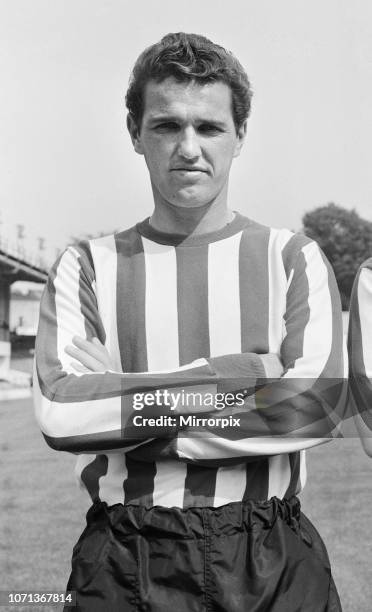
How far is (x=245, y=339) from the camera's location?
121 centimetres

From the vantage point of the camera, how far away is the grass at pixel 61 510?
8.89ft

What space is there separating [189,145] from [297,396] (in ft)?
1.40

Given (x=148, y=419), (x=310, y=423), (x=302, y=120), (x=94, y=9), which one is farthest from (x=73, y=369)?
(x=94, y=9)

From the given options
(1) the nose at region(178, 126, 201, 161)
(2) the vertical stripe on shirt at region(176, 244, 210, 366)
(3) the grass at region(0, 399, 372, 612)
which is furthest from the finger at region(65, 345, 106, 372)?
(3) the grass at region(0, 399, 372, 612)

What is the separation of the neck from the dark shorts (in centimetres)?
46

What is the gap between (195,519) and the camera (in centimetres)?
113

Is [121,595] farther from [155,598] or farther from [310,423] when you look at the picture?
[310,423]

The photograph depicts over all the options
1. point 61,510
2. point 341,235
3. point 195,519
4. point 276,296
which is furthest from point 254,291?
point 61,510

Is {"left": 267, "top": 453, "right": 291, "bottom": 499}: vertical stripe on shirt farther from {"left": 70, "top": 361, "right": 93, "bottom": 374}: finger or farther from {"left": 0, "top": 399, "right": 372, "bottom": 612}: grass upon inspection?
{"left": 0, "top": 399, "right": 372, "bottom": 612}: grass

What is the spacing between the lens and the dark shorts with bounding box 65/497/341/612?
3.65 ft

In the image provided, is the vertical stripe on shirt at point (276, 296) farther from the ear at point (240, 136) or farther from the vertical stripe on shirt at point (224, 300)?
the ear at point (240, 136)

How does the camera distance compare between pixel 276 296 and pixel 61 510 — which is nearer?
pixel 276 296

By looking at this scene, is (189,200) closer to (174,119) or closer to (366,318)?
(174,119)

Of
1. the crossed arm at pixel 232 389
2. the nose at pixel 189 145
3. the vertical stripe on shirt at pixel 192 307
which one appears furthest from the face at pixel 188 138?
the crossed arm at pixel 232 389
